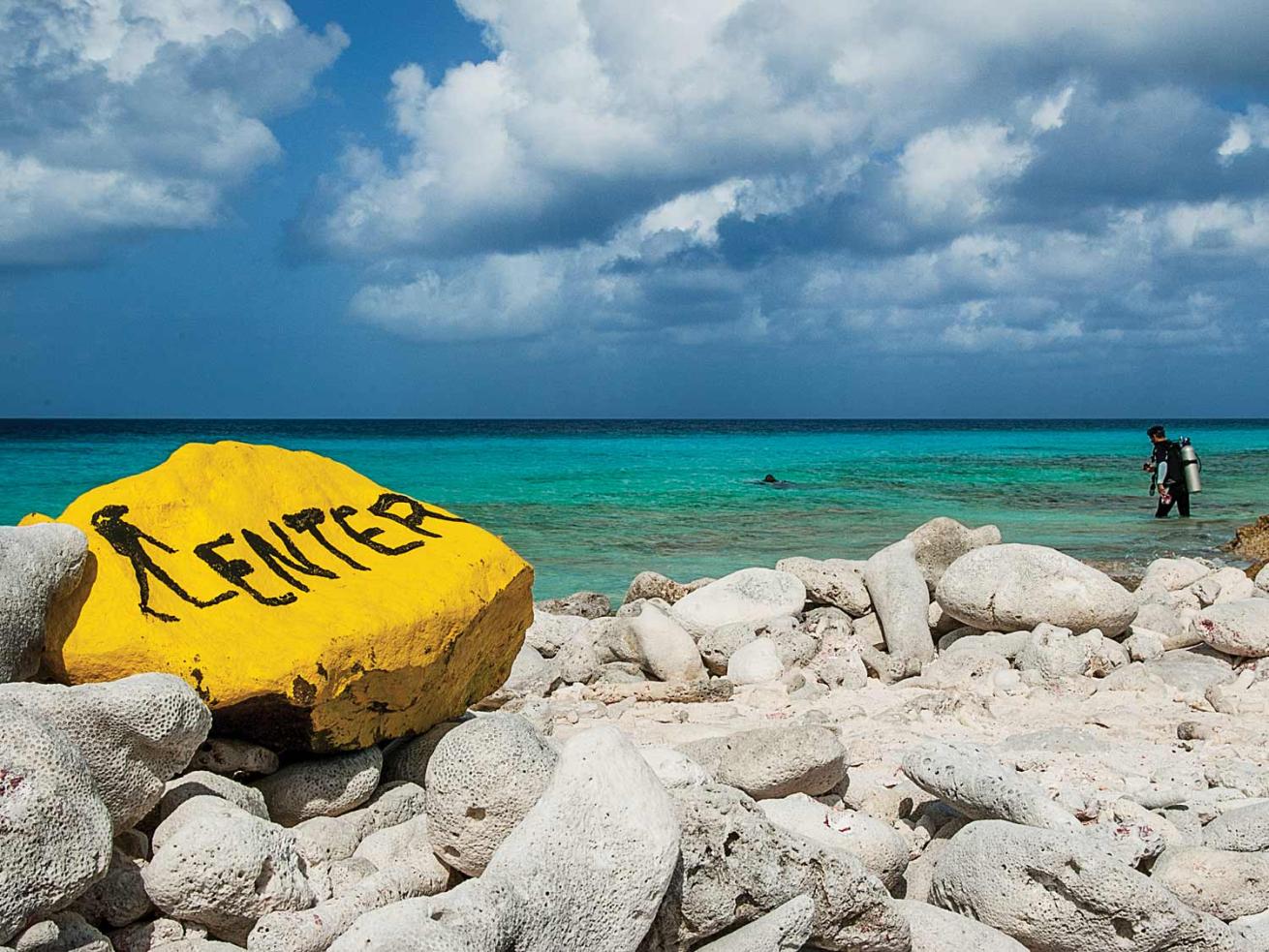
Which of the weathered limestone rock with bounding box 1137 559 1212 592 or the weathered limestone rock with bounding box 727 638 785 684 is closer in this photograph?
the weathered limestone rock with bounding box 727 638 785 684

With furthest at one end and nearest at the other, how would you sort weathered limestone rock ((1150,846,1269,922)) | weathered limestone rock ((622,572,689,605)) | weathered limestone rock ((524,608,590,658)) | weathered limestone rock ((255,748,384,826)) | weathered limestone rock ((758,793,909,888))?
weathered limestone rock ((622,572,689,605)), weathered limestone rock ((524,608,590,658)), weathered limestone rock ((255,748,384,826)), weathered limestone rock ((758,793,909,888)), weathered limestone rock ((1150,846,1269,922))

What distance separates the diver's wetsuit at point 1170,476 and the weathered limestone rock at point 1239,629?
12.5m

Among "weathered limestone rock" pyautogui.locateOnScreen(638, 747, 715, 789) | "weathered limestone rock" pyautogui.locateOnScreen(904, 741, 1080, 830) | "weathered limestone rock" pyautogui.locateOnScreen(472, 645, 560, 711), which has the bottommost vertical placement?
"weathered limestone rock" pyautogui.locateOnScreen(472, 645, 560, 711)

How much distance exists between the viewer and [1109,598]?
749cm

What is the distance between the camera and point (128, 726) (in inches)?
126

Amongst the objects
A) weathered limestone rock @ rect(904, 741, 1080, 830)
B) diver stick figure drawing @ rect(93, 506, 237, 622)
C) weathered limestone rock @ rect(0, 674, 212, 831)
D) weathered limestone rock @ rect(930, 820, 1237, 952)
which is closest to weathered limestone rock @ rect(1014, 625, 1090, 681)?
weathered limestone rock @ rect(904, 741, 1080, 830)

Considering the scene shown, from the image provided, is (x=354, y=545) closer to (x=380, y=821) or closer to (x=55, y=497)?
(x=380, y=821)

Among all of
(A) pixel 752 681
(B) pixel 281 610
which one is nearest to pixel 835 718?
(A) pixel 752 681

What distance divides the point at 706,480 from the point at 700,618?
68.3 feet

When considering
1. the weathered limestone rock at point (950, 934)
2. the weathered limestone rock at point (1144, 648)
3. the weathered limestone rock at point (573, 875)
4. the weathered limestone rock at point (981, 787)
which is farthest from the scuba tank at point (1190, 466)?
the weathered limestone rock at point (573, 875)

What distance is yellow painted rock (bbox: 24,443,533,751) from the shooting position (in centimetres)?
369

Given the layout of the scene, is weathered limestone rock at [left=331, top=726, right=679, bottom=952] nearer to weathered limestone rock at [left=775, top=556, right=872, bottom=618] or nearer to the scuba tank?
weathered limestone rock at [left=775, top=556, right=872, bottom=618]

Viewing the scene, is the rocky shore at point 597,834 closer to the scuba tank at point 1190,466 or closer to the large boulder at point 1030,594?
the large boulder at point 1030,594

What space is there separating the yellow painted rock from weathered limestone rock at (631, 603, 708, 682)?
9.02 ft
